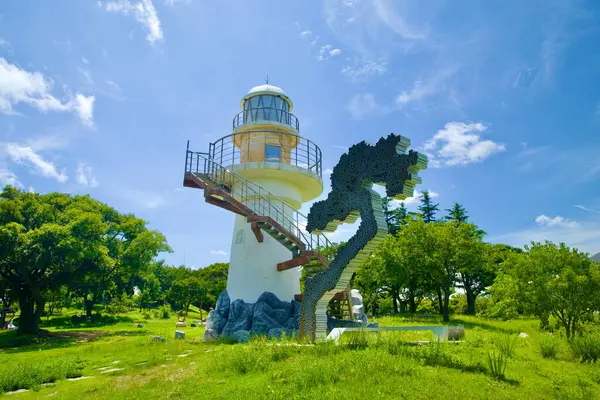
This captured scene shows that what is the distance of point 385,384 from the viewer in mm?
6262

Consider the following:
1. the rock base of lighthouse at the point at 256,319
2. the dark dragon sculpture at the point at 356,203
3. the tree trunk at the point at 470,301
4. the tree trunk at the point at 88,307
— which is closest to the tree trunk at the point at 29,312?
the rock base of lighthouse at the point at 256,319

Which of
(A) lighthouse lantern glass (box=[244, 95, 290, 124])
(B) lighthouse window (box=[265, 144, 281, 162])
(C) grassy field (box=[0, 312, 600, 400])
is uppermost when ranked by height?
(A) lighthouse lantern glass (box=[244, 95, 290, 124])

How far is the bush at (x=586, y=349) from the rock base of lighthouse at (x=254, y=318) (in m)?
9.57

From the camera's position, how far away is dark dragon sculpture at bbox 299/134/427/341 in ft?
33.2

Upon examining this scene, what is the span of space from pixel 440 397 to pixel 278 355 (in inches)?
146

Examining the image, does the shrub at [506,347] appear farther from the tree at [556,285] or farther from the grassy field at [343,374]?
the tree at [556,285]

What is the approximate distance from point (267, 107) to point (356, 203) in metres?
9.91

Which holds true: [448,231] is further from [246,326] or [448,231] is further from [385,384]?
[385,384]

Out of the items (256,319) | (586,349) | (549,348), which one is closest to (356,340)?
(549,348)

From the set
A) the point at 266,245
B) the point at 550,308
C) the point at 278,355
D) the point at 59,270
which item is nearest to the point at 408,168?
the point at 278,355

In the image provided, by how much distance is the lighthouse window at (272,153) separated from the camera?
1900 cm

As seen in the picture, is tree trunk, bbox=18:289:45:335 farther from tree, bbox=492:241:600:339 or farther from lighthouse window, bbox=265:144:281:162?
tree, bbox=492:241:600:339

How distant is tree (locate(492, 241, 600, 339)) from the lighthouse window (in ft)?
35.4

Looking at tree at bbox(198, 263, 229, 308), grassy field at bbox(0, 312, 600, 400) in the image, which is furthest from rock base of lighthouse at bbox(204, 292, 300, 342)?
tree at bbox(198, 263, 229, 308)
